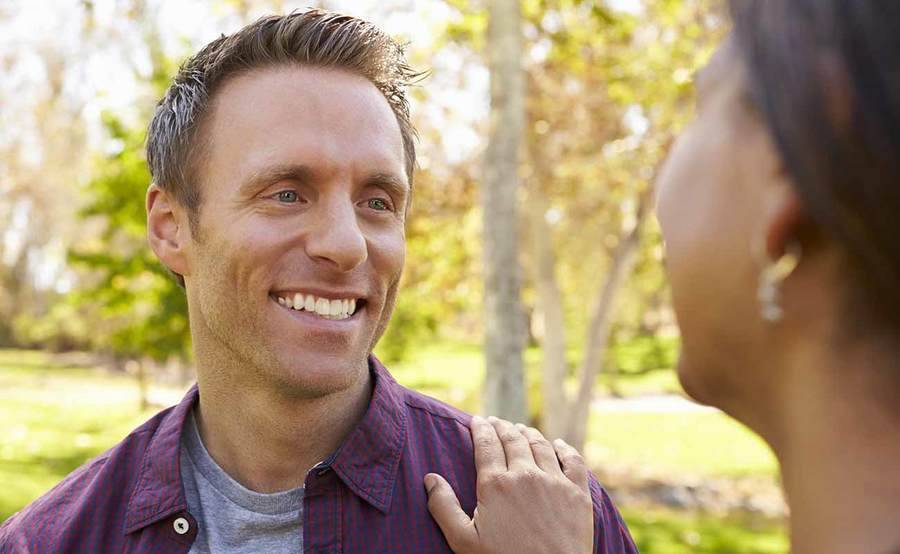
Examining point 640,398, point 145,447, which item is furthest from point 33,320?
point 145,447

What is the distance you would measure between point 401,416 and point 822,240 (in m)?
1.42

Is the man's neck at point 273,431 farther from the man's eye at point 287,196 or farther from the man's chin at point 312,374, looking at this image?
the man's eye at point 287,196

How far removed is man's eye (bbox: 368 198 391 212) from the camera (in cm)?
217

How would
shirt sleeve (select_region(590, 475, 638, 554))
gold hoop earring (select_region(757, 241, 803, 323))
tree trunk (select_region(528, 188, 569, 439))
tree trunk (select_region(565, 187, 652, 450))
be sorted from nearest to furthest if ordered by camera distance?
gold hoop earring (select_region(757, 241, 803, 323)), shirt sleeve (select_region(590, 475, 638, 554)), tree trunk (select_region(565, 187, 652, 450)), tree trunk (select_region(528, 188, 569, 439))

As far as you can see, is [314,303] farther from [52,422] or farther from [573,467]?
[52,422]

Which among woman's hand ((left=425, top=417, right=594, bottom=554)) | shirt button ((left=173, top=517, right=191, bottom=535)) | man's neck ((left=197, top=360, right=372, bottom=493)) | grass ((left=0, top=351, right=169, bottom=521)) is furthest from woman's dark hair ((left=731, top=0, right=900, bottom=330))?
grass ((left=0, top=351, right=169, bottom=521))

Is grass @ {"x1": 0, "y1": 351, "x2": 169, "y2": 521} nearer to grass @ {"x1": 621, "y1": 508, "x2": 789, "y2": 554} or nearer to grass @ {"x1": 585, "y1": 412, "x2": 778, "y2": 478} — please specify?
grass @ {"x1": 621, "y1": 508, "x2": 789, "y2": 554}

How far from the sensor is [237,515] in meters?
2.05

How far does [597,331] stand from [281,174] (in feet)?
32.6

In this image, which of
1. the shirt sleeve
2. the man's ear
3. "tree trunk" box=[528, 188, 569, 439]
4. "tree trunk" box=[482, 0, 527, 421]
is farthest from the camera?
"tree trunk" box=[528, 188, 569, 439]

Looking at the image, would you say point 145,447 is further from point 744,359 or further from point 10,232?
point 10,232

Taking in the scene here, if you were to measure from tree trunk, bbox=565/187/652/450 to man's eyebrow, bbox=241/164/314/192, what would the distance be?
9.52 metres

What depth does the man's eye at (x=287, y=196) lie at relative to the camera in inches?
81.9

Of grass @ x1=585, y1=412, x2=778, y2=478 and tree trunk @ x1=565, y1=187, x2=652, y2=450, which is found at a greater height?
tree trunk @ x1=565, y1=187, x2=652, y2=450
